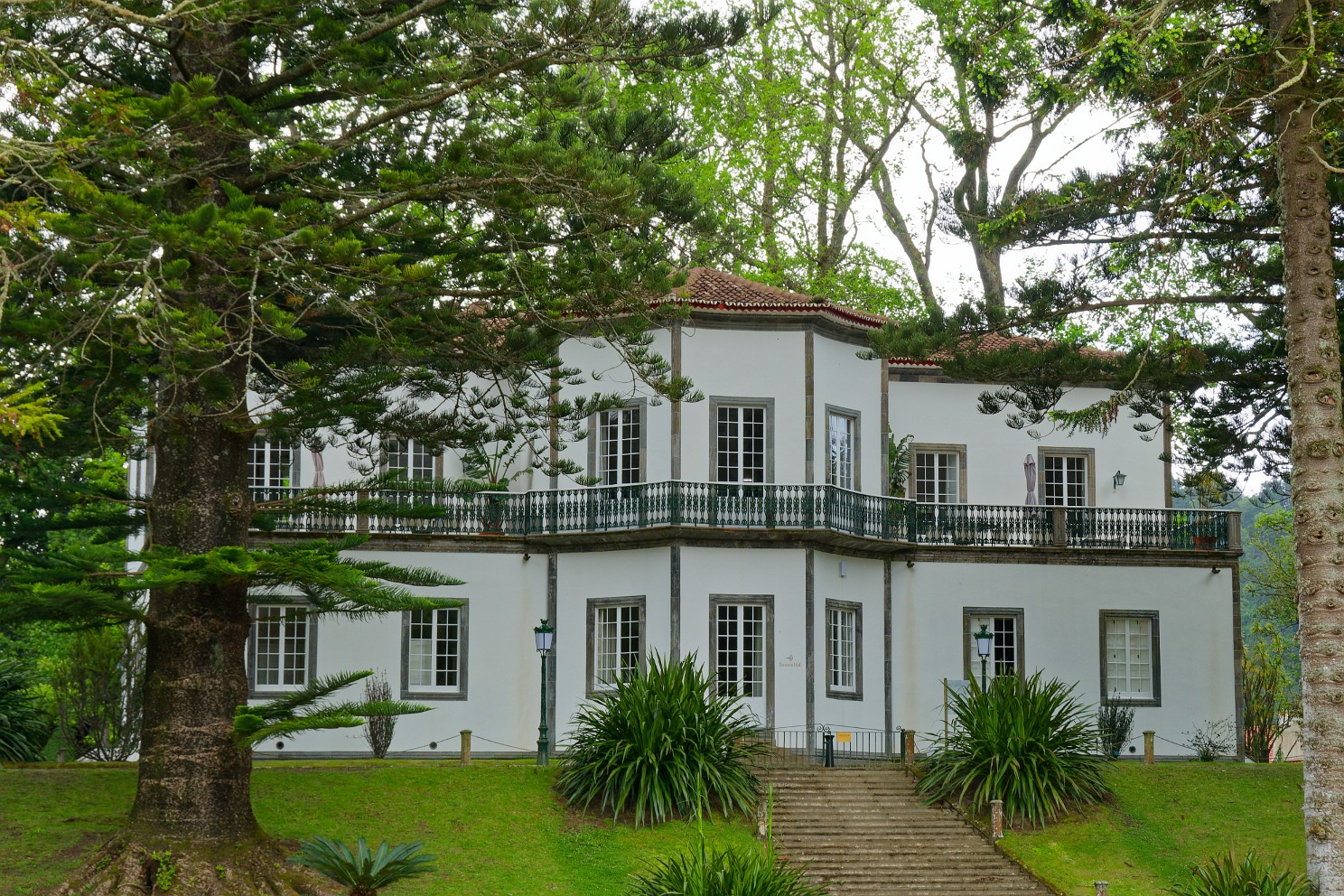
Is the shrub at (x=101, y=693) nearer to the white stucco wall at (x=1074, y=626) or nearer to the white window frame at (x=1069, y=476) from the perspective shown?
the white stucco wall at (x=1074, y=626)

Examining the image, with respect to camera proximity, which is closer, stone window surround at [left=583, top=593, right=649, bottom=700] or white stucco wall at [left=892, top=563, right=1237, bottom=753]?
stone window surround at [left=583, top=593, right=649, bottom=700]

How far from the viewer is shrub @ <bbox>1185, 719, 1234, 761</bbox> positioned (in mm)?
26141

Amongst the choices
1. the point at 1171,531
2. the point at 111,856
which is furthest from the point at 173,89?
the point at 1171,531

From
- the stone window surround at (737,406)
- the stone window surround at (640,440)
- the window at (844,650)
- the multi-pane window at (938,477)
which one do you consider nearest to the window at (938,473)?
the multi-pane window at (938,477)

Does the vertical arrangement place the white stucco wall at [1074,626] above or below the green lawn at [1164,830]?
above

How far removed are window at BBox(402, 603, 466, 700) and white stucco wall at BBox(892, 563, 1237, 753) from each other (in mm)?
7271

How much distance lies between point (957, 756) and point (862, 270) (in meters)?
17.3

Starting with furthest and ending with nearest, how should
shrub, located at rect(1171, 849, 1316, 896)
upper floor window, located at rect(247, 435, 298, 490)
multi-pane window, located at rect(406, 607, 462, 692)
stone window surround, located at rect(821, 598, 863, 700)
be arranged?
upper floor window, located at rect(247, 435, 298, 490)
multi-pane window, located at rect(406, 607, 462, 692)
stone window surround, located at rect(821, 598, 863, 700)
shrub, located at rect(1171, 849, 1316, 896)

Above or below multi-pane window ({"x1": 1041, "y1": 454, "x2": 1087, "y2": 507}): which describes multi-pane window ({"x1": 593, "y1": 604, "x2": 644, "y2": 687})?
below

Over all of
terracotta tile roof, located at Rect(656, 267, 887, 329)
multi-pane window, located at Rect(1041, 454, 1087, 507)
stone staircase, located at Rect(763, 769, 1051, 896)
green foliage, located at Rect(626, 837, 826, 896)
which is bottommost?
stone staircase, located at Rect(763, 769, 1051, 896)

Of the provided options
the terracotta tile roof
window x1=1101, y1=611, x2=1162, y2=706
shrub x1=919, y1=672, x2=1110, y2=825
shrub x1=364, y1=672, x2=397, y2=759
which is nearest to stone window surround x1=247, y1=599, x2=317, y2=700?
shrub x1=364, y1=672, x2=397, y2=759

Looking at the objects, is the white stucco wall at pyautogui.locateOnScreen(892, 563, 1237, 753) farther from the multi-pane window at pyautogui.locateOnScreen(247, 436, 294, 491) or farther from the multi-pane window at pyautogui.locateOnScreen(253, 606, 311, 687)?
the multi-pane window at pyautogui.locateOnScreen(247, 436, 294, 491)

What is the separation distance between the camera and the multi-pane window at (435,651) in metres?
25.0

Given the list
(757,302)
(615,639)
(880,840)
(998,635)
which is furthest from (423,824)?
(998,635)
